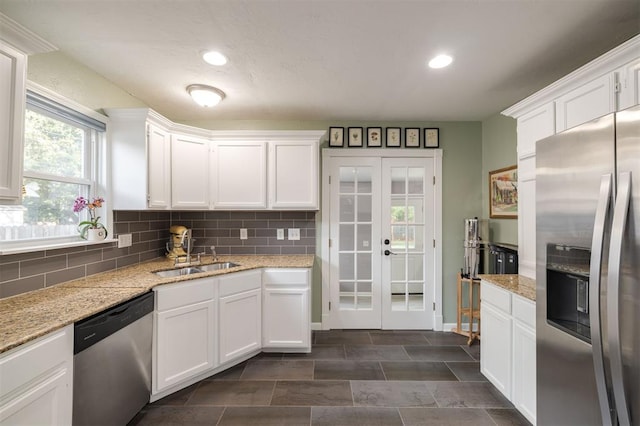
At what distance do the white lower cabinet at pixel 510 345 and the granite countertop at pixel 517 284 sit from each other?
31mm

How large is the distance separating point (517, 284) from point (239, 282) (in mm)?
2163

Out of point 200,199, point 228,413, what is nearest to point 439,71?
point 200,199

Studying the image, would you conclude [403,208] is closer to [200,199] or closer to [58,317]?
[200,199]

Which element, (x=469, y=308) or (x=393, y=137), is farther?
(x=393, y=137)

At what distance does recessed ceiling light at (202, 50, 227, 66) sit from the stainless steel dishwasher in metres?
1.68

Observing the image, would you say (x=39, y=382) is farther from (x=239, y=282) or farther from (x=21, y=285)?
(x=239, y=282)

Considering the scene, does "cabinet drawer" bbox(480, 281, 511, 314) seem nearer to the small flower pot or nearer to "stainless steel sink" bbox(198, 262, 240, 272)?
"stainless steel sink" bbox(198, 262, 240, 272)

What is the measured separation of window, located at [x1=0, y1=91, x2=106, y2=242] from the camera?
1.74 metres

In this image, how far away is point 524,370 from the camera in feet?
5.81

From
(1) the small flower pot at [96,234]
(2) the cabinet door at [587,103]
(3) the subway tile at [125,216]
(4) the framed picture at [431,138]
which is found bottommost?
(1) the small flower pot at [96,234]

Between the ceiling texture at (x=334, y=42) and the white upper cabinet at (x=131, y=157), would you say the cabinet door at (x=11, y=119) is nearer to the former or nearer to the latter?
the ceiling texture at (x=334, y=42)

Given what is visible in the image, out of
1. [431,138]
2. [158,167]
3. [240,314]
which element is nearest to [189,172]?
[158,167]

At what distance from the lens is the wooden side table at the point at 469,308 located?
117 inches

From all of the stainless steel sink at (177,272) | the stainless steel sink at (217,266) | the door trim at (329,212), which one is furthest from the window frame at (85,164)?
the door trim at (329,212)
